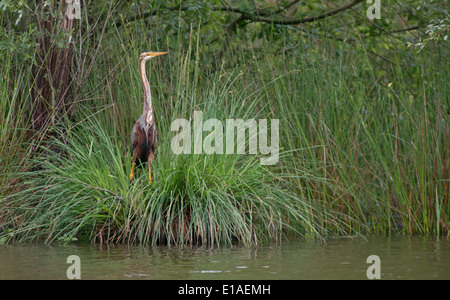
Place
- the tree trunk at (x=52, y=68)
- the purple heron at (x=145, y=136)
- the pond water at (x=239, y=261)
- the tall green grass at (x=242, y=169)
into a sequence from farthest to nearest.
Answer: the tree trunk at (x=52, y=68), the purple heron at (x=145, y=136), the tall green grass at (x=242, y=169), the pond water at (x=239, y=261)

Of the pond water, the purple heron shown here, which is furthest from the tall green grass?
the pond water

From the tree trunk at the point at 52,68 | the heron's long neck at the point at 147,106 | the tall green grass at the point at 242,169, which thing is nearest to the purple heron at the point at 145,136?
the heron's long neck at the point at 147,106

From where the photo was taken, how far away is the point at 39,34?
645 centimetres

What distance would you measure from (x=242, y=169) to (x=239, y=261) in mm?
1396

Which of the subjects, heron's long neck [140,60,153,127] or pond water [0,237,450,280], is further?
heron's long neck [140,60,153,127]

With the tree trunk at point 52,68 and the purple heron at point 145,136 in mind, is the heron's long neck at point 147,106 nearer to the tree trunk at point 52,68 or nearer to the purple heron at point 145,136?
the purple heron at point 145,136

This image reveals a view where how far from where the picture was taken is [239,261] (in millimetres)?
4730

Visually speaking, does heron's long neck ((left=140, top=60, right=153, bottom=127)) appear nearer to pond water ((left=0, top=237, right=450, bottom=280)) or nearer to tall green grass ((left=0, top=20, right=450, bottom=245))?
tall green grass ((left=0, top=20, right=450, bottom=245))

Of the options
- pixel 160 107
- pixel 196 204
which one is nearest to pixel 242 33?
pixel 160 107

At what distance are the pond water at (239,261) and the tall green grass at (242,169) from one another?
9.0 inches

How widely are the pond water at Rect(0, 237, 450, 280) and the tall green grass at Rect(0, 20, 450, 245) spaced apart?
0.75ft

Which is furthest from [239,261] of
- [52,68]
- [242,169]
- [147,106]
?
[52,68]

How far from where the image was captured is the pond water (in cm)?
428

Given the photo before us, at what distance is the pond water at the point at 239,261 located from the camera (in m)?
4.28
